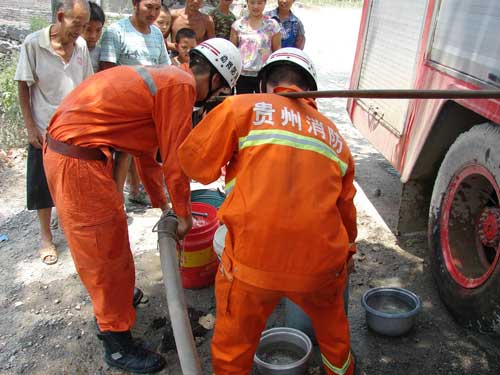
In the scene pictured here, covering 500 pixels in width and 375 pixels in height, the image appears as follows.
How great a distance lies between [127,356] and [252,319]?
1.00 metres

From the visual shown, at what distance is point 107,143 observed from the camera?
2354 millimetres

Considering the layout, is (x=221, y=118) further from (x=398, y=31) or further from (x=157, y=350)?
(x=398, y=31)

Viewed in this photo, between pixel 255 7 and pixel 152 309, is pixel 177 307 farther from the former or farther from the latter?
pixel 255 7

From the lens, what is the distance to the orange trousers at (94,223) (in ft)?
7.71

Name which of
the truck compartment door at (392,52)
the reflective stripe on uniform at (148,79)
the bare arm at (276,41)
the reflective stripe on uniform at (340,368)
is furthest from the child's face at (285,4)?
the reflective stripe on uniform at (340,368)

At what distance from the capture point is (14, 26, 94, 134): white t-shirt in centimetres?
329

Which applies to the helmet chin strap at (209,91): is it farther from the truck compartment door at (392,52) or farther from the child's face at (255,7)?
the child's face at (255,7)

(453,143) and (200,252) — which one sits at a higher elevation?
(453,143)

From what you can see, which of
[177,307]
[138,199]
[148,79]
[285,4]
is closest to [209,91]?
[148,79]

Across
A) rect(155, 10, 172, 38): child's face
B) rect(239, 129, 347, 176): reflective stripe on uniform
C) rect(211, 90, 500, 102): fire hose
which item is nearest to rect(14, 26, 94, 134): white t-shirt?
rect(155, 10, 172, 38): child's face

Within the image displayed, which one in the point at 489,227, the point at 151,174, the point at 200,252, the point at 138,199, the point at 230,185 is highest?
the point at 230,185

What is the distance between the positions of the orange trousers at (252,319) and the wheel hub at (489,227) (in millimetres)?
1227

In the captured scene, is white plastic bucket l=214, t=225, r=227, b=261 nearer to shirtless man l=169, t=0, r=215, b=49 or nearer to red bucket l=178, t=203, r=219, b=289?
red bucket l=178, t=203, r=219, b=289

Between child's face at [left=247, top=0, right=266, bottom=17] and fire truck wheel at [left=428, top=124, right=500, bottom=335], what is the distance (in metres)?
2.77
